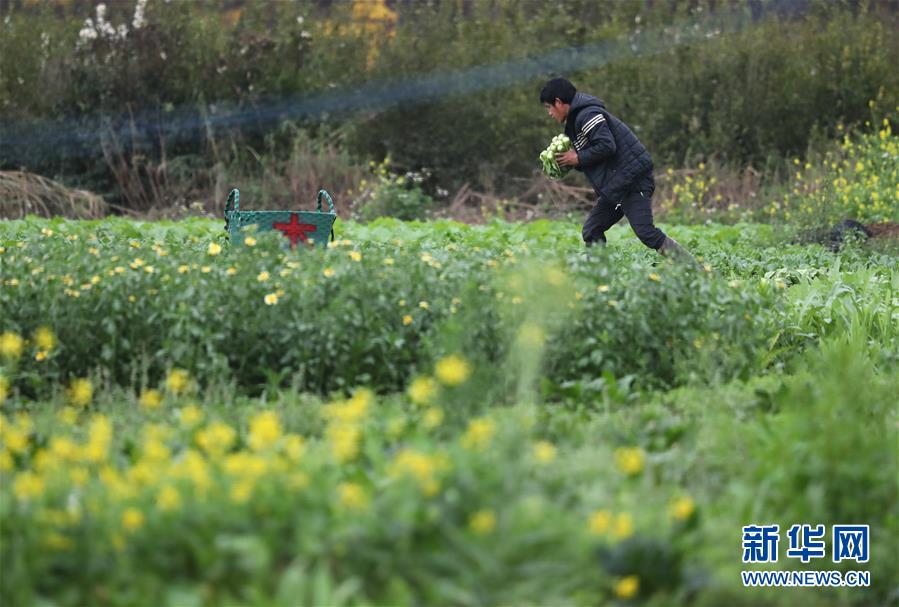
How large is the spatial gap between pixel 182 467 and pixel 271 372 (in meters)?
1.88

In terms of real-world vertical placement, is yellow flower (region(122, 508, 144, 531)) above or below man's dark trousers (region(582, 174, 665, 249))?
above

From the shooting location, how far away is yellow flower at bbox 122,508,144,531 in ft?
9.39

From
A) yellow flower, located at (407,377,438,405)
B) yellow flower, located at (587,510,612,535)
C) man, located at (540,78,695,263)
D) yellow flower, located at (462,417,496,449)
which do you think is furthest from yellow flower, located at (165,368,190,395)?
man, located at (540,78,695,263)

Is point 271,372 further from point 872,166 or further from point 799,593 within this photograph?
point 872,166

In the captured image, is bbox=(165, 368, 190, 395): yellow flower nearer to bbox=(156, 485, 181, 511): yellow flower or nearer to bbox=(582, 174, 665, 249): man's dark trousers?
bbox=(156, 485, 181, 511): yellow flower

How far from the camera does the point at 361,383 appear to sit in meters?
5.28

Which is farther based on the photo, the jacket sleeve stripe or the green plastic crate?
the jacket sleeve stripe

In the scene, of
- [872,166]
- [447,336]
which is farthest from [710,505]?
[872,166]

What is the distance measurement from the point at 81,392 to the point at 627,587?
2.10 meters

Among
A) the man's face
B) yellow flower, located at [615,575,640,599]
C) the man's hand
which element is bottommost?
yellow flower, located at [615,575,640,599]

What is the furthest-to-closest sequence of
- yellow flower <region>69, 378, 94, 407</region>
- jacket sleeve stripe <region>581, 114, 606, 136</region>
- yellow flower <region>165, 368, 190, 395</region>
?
jacket sleeve stripe <region>581, 114, 606, 136</region>
yellow flower <region>165, 368, 190, 395</region>
yellow flower <region>69, 378, 94, 407</region>

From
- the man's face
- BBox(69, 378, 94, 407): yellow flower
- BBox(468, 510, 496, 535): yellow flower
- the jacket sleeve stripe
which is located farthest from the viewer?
the man's face

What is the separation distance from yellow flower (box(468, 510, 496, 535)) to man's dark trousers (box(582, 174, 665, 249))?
5268mm

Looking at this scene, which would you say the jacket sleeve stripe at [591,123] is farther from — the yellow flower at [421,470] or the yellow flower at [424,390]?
the yellow flower at [421,470]
